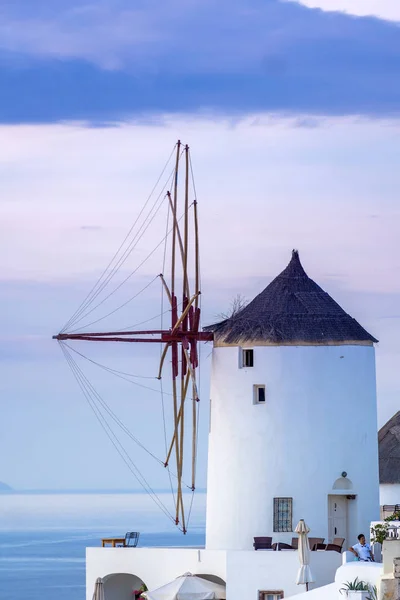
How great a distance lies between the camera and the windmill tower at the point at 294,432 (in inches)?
1750

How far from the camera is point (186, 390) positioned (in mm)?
46781

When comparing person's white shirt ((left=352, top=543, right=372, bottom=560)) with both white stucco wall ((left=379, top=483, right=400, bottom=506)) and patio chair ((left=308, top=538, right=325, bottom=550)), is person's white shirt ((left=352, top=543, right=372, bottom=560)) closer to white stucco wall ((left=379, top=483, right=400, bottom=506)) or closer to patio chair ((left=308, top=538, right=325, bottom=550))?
patio chair ((left=308, top=538, right=325, bottom=550))

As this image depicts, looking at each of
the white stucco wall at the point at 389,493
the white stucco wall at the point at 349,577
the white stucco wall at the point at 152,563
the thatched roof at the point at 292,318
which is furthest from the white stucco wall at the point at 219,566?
the white stucco wall at the point at 389,493

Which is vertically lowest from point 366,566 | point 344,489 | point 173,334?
point 366,566

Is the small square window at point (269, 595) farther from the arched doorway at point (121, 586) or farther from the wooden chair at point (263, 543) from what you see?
the arched doorway at point (121, 586)

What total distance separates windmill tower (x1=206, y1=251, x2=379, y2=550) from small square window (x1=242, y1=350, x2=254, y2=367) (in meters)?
0.02

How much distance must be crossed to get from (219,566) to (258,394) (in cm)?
467

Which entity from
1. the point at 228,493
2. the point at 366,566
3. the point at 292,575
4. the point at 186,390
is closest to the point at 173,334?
the point at 186,390

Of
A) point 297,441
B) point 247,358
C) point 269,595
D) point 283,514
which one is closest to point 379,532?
point 269,595

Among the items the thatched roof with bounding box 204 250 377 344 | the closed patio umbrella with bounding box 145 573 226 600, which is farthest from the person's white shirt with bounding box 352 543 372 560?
the thatched roof with bounding box 204 250 377 344

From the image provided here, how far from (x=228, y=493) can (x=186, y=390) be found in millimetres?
3104

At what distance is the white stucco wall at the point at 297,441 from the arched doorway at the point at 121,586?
8.62ft

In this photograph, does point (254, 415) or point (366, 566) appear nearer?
point (366, 566)

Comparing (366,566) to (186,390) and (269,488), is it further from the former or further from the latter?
(186,390)
